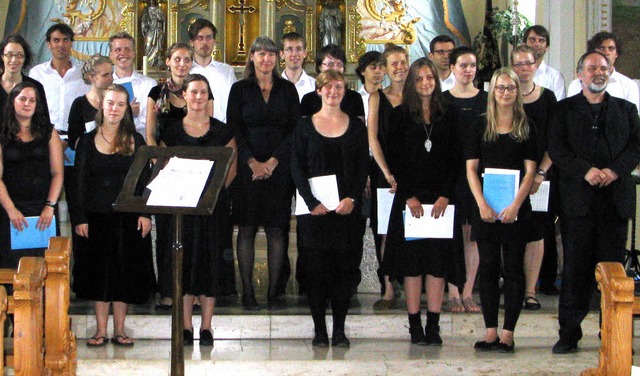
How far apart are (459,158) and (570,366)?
1.23m

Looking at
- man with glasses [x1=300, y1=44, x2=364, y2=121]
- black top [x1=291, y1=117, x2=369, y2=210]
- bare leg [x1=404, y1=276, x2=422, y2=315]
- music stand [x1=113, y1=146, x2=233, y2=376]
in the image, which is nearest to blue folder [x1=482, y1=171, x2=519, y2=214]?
bare leg [x1=404, y1=276, x2=422, y2=315]

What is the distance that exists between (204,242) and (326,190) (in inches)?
27.8

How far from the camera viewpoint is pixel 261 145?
6156 millimetres

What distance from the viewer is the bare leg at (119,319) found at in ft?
18.6

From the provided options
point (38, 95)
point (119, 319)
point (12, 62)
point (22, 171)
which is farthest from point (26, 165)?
point (119, 319)

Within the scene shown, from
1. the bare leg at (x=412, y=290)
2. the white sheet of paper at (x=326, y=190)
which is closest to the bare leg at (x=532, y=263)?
the bare leg at (x=412, y=290)

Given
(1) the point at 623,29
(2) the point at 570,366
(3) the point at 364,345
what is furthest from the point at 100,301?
(1) the point at 623,29

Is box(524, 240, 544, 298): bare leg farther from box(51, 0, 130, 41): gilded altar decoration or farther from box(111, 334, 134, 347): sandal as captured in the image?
box(51, 0, 130, 41): gilded altar decoration

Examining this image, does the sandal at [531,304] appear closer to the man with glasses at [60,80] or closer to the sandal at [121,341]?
the sandal at [121,341]

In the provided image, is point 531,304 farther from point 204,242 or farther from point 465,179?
point 204,242

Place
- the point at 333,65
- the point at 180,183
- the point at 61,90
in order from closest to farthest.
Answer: the point at 180,183 → the point at 333,65 → the point at 61,90

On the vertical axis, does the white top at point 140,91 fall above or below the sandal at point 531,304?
above

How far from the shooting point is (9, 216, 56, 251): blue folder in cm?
554

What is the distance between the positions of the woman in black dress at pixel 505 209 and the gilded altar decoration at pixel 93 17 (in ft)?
20.0
